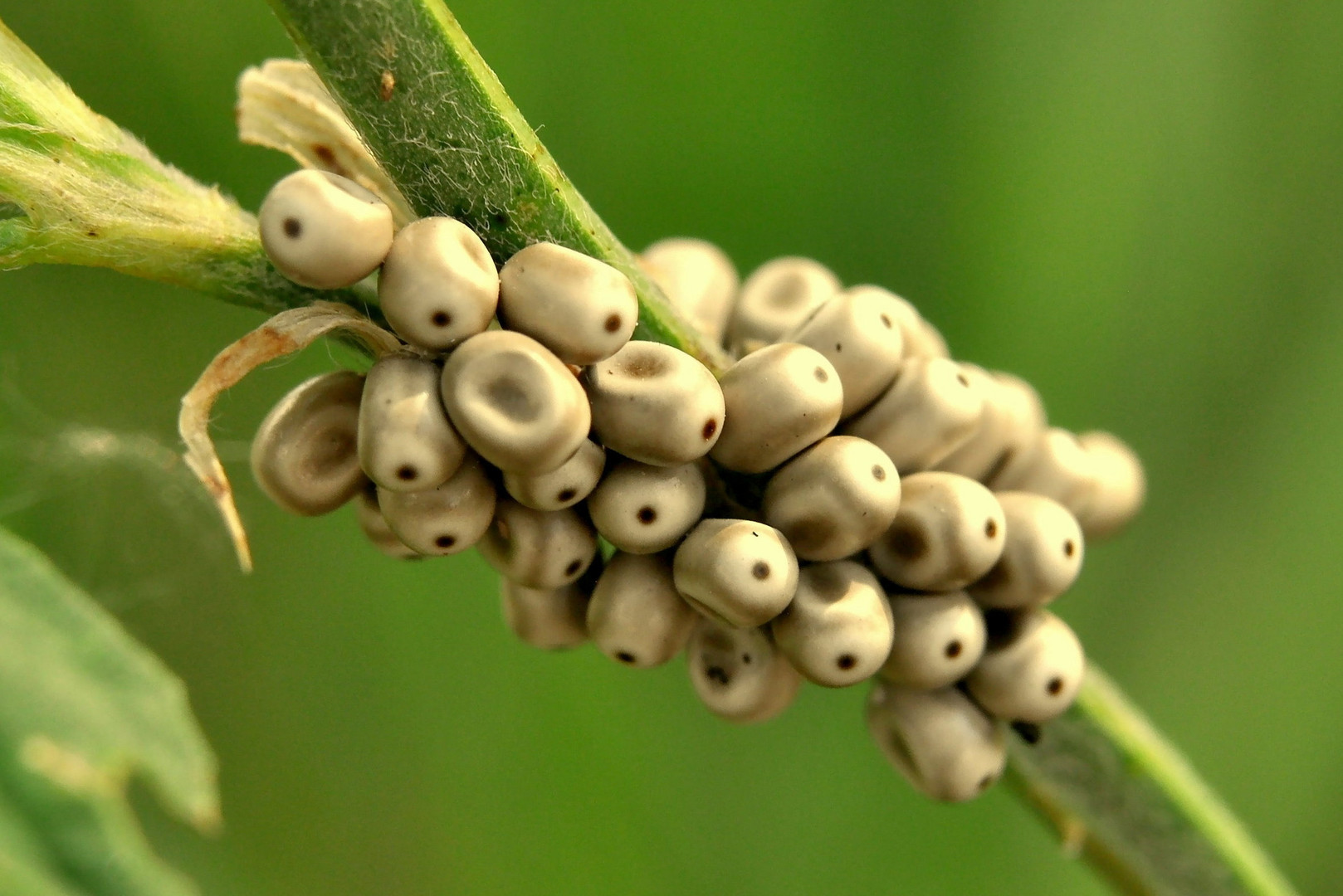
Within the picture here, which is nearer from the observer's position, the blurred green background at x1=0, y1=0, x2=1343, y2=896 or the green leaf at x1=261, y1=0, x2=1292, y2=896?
the green leaf at x1=261, y1=0, x2=1292, y2=896

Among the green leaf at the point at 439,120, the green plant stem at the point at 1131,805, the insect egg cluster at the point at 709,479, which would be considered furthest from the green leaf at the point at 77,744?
the green plant stem at the point at 1131,805

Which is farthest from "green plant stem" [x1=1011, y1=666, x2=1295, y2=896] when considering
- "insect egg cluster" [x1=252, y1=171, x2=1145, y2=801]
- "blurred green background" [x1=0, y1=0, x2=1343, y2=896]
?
"blurred green background" [x1=0, y1=0, x2=1343, y2=896]

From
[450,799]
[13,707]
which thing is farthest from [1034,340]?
[13,707]

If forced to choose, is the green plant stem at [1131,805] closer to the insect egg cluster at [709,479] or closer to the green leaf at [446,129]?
the insect egg cluster at [709,479]

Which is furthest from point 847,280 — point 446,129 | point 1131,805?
point 446,129

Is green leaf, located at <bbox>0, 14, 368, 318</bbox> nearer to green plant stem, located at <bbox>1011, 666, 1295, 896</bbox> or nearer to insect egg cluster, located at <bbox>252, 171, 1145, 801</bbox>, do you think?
insect egg cluster, located at <bbox>252, 171, 1145, 801</bbox>

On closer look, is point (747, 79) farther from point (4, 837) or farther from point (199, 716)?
point (4, 837)

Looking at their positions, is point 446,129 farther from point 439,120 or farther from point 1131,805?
point 1131,805
